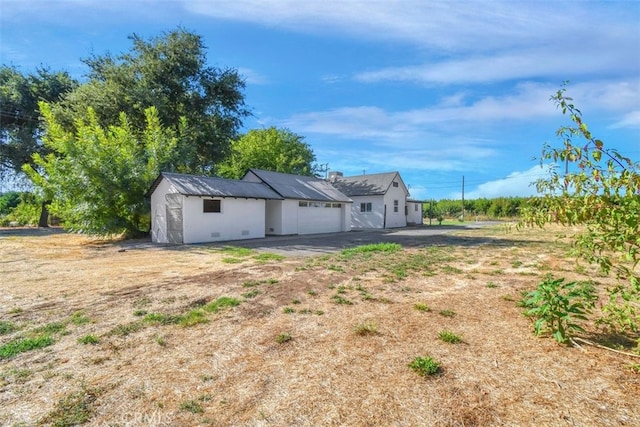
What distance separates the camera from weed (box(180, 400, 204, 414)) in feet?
8.11

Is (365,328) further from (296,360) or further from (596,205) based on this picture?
(596,205)

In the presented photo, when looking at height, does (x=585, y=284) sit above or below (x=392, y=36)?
below

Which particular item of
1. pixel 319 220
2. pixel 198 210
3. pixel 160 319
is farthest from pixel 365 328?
pixel 319 220

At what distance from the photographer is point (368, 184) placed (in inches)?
1196

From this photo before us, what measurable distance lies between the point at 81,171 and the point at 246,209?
768 centimetres

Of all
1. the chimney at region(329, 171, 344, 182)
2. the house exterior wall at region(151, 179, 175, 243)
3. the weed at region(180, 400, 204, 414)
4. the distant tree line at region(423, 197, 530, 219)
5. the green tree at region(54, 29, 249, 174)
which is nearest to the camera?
the weed at region(180, 400, 204, 414)

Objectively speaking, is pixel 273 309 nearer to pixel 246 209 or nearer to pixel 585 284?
pixel 585 284

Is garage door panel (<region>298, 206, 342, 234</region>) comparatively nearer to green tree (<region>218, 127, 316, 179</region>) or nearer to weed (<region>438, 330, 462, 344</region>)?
green tree (<region>218, 127, 316, 179</region>)

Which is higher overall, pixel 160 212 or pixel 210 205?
pixel 210 205

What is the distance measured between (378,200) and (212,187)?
15.8 m

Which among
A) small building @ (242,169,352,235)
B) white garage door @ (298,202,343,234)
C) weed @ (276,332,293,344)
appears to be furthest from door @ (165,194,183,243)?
weed @ (276,332,293,344)

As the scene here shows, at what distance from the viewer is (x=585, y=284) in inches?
235

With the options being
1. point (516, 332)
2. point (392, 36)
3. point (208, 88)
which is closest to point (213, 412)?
point (516, 332)

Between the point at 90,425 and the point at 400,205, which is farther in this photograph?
the point at 400,205
